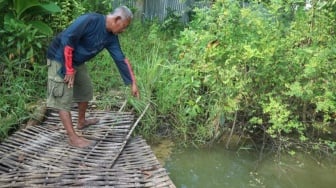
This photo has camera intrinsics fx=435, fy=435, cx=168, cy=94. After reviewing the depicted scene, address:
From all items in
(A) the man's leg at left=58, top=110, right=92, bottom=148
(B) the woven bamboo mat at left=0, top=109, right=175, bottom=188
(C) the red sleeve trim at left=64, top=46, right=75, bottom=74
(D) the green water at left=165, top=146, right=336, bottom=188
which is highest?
(C) the red sleeve trim at left=64, top=46, right=75, bottom=74

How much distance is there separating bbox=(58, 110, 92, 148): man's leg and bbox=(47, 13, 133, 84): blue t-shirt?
1.32ft

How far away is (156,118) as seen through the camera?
5527 millimetres

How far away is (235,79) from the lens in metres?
5.09

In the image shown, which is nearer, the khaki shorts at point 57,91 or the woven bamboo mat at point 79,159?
the woven bamboo mat at point 79,159

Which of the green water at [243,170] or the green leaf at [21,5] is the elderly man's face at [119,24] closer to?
the green water at [243,170]

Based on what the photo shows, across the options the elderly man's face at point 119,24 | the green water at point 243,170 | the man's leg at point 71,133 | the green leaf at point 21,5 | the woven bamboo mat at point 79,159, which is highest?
the green leaf at point 21,5

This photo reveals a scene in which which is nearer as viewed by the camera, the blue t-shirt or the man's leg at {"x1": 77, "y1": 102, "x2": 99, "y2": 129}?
the blue t-shirt

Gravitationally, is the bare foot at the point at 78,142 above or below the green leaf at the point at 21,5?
below

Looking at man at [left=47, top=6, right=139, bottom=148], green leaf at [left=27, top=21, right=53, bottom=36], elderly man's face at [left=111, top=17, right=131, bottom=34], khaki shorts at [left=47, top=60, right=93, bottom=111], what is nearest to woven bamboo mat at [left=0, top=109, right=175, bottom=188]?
man at [left=47, top=6, right=139, bottom=148]

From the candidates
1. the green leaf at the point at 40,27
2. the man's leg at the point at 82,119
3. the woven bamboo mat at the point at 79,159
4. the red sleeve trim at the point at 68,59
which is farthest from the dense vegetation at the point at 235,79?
the red sleeve trim at the point at 68,59

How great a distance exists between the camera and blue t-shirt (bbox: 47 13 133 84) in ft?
13.0

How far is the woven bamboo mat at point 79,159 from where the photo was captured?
3.63m

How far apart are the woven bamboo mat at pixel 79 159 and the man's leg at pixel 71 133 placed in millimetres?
63

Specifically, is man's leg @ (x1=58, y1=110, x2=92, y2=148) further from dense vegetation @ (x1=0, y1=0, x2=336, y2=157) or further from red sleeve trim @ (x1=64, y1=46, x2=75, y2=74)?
dense vegetation @ (x1=0, y1=0, x2=336, y2=157)
